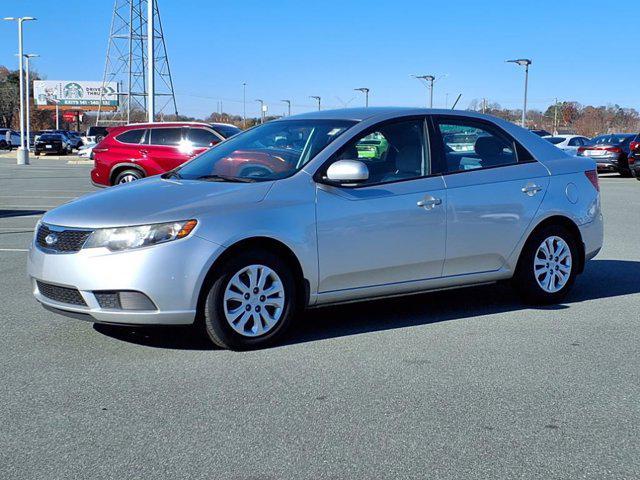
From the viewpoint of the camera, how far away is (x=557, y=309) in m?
6.78

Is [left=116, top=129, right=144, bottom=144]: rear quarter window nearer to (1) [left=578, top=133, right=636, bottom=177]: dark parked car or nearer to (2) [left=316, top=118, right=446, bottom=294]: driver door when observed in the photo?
(2) [left=316, top=118, right=446, bottom=294]: driver door

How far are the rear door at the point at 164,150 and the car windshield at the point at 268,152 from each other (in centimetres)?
1032

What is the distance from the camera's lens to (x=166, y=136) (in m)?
17.0

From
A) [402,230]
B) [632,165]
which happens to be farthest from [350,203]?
[632,165]

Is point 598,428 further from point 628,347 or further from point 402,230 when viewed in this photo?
point 402,230

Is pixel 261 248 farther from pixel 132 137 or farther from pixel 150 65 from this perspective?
pixel 150 65

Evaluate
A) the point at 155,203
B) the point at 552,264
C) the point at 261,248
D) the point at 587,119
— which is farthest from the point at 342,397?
the point at 587,119

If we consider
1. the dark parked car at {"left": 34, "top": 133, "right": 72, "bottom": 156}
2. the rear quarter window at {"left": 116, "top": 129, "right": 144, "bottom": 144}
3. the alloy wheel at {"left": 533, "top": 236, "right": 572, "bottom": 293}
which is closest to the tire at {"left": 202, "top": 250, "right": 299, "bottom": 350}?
the alloy wheel at {"left": 533, "top": 236, "right": 572, "bottom": 293}

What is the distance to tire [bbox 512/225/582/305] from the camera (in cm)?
668

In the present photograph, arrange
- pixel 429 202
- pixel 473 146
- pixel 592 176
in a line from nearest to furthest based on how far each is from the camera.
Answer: pixel 429 202 < pixel 473 146 < pixel 592 176

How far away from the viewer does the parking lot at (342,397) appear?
3.64m

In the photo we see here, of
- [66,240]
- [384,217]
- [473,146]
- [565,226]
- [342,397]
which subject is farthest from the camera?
[565,226]

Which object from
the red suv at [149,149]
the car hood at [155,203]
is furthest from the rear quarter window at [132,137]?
the car hood at [155,203]

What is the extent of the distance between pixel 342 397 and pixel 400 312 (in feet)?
7.30
